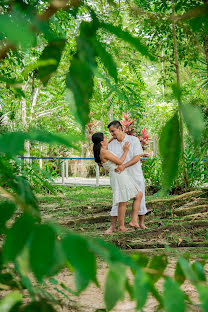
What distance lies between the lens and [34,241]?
0.27 m

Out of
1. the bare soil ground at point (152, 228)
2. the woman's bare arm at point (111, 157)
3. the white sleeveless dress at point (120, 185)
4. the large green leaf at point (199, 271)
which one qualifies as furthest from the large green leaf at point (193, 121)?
the white sleeveless dress at point (120, 185)

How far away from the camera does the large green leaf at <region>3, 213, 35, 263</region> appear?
0.27 meters

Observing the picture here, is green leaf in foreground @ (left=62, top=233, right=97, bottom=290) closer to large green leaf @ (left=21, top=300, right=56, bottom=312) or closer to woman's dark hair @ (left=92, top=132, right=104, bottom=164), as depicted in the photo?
large green leaf @ (left=21, top=300, right=56, bottom=312)

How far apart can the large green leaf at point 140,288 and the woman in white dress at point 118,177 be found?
10.9 ft

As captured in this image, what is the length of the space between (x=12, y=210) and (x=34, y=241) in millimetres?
154

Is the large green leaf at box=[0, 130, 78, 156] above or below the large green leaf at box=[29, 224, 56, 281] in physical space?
above

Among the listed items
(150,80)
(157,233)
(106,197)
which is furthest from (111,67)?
(150,80)

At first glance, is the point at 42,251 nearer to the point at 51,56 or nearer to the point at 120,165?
the point at 51,56

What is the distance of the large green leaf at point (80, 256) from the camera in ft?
0.85

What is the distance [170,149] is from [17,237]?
20 centimetres

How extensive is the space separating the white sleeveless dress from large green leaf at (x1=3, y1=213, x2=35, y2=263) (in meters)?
3.43

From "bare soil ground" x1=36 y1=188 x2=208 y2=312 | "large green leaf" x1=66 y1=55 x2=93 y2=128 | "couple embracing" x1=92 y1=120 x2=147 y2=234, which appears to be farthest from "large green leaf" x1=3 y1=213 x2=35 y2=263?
"couple embracing" x1=92 y1=120 x2=147 y2=234

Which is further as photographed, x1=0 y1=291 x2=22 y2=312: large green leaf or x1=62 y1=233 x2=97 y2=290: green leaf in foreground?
x1=0 y1=291 x2=22 y2=312: large green leaf

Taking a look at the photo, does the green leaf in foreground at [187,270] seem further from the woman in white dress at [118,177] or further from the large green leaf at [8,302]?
the woman in white dress at [118,177]
